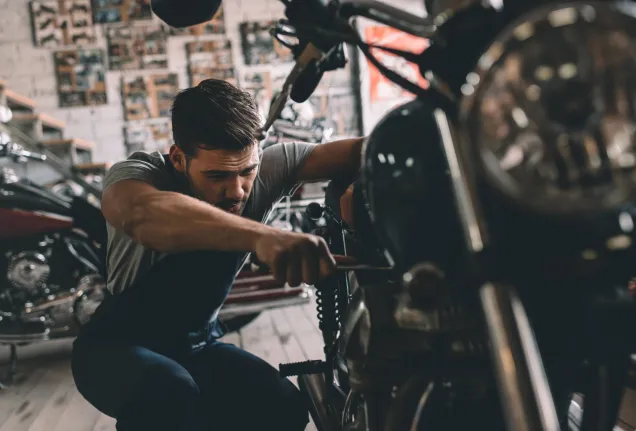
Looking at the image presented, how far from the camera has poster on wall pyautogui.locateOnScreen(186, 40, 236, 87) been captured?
17.9 feet

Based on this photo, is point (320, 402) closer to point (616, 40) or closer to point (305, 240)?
point (305, 240)

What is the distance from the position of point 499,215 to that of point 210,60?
17.5 feet

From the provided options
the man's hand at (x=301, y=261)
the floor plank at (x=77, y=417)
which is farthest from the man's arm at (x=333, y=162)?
the floor plank at (x=77, y=417)

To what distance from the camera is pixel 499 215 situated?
51 centimetres

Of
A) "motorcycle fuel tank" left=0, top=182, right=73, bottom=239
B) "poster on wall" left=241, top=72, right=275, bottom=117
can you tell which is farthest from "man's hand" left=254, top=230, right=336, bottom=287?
"poster on wall" left=241, top=72, right=275, bottom=117

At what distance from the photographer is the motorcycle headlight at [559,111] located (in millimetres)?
421

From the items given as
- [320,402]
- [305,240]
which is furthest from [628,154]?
[320,402]

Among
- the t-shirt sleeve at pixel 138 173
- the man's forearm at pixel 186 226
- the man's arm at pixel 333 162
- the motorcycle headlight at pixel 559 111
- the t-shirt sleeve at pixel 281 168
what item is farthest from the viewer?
the t-shirt sleeve at pixel 281 168

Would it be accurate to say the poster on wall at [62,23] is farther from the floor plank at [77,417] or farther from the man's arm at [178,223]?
the man's arm at [178,223]

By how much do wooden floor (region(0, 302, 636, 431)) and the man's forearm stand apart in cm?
115

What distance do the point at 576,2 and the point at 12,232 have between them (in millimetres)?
2547

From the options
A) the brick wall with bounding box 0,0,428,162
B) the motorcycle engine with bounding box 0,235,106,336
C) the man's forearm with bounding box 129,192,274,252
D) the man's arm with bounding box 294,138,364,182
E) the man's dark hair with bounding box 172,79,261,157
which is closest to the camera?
the man's forearm with bounding box 129,192,274,252

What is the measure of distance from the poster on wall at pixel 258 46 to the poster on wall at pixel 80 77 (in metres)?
1.39

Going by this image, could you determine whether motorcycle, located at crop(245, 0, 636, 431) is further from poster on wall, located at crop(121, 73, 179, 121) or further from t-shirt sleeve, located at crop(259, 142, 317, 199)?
poster on wall, located at crop(121, 73, 179, 121)
